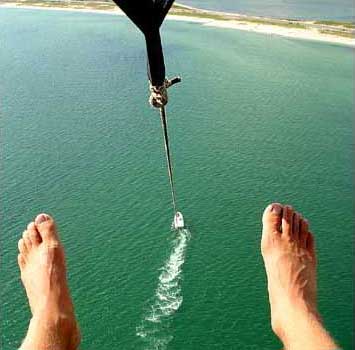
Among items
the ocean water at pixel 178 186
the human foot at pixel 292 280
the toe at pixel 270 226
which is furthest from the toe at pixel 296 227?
the ocean water at pixel 178 186

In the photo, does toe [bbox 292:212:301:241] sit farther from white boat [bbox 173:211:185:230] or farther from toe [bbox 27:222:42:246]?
white boat [bbox 173:211:185:230]

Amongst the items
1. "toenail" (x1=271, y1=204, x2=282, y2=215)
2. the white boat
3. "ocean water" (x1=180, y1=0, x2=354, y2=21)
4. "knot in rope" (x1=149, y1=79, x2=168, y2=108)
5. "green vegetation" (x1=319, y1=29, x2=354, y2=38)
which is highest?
"knot in rope" (x1=149, y1=79, x2=168, y2=108)

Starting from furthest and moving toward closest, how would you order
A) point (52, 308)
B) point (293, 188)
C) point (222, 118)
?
point (222, 118) < point (293, 188) < point (52, 308)

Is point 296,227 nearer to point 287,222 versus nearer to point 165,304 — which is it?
point 287,222

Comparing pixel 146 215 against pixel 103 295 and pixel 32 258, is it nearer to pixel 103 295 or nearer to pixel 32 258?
pixel 103 295

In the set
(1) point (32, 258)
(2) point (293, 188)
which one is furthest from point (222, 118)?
(1) point (32, 258)

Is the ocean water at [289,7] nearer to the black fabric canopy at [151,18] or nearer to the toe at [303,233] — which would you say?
the toe at [303,233]

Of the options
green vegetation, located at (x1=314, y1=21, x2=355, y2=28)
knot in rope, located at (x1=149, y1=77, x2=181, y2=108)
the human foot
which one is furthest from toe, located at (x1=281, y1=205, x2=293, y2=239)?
green vegetation, located at (x1=314, y1=21, x2=355, y2=28)

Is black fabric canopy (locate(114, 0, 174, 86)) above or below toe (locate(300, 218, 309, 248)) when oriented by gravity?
above
